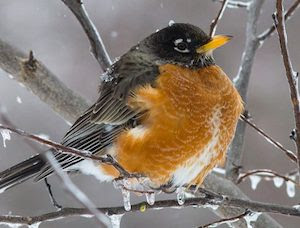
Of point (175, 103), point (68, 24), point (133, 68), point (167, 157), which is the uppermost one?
point (68, 24)

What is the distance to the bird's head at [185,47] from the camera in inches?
114

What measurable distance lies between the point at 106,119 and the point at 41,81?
0.40m

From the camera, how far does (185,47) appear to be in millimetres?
2922

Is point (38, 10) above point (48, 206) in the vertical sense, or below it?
above

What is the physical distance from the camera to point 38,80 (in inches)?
117

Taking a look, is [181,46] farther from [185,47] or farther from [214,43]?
[214,43]

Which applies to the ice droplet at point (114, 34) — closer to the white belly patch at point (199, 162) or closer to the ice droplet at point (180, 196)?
the white belly patch at point (199, 162)

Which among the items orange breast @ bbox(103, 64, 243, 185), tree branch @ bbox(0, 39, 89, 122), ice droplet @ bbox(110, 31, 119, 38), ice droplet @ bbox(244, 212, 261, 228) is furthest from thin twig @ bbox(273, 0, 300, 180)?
ice droplet @ bbox(110, 31, 119, 38)

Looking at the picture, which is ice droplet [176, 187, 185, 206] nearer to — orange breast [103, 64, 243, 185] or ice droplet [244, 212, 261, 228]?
orange breast [103, 64, 243, 185]

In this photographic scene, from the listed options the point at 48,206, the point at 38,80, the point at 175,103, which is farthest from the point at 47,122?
the point at 175,103

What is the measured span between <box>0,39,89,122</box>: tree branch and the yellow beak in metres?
0.61

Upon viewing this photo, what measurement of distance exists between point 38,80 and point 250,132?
3723 mm

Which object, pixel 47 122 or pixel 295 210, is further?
pixel 47 122

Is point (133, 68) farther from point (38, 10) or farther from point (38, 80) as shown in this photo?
point (38, 10)
